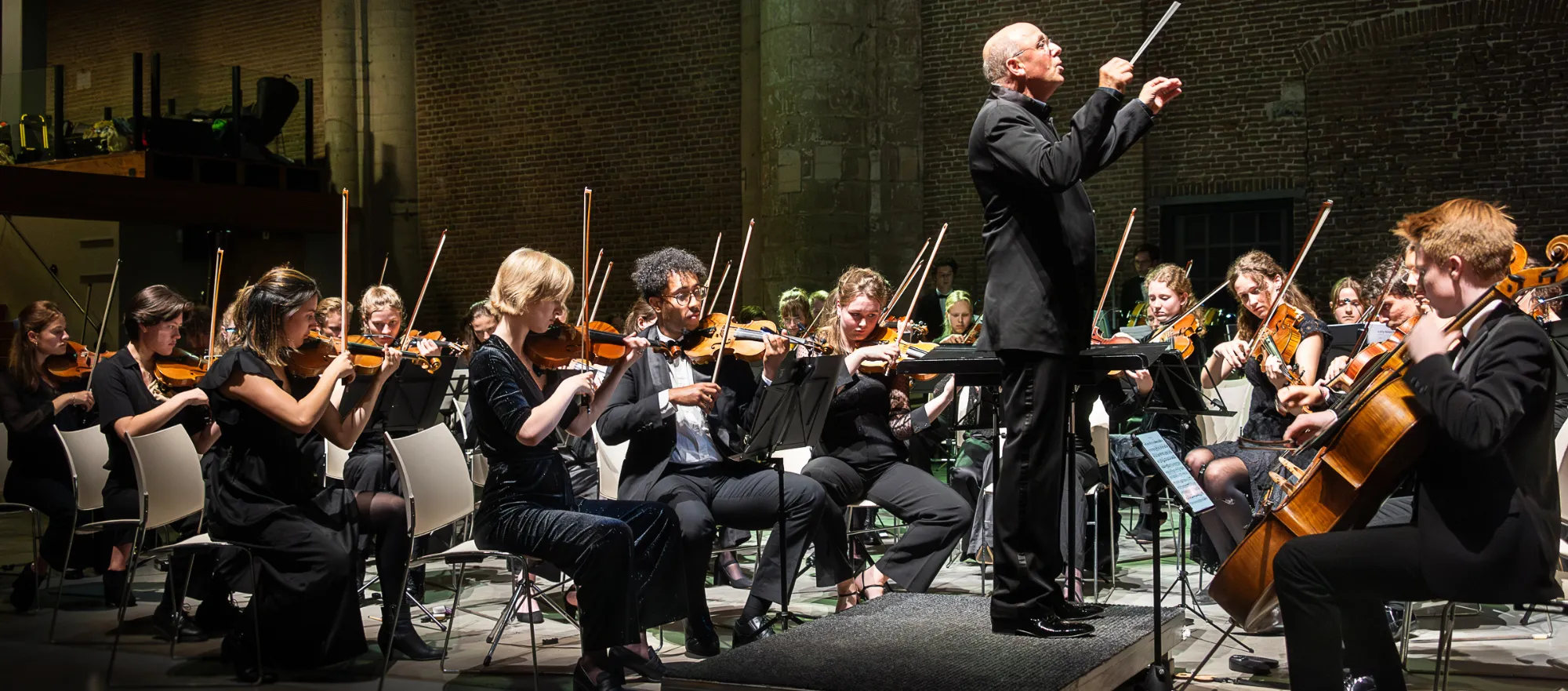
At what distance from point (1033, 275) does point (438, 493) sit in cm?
Answer: 214

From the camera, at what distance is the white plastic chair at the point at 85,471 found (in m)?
4.95

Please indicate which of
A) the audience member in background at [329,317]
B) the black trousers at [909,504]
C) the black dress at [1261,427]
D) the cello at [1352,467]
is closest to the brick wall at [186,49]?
the audience member in background at [329,317]

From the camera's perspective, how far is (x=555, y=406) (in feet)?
12.1

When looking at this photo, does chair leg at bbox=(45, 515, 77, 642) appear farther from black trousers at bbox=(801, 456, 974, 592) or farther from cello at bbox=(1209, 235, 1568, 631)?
cello at bbox=(1209, 235, 1568, 631)

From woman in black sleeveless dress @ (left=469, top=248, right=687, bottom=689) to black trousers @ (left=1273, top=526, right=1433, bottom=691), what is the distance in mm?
1764

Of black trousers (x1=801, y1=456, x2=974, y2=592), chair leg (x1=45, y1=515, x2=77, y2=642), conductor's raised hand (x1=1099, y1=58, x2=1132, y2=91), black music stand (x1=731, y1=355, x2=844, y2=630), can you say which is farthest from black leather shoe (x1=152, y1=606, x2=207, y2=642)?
conductor's raised hand (x1=1099, y1=58, x2=1132, y2=91)

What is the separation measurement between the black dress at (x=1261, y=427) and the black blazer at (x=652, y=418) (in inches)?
74.0

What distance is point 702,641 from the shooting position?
Answer: 4367 millimetres

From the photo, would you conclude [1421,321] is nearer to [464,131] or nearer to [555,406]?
[555,406]

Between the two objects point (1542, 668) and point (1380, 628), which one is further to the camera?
point (1542, 668)

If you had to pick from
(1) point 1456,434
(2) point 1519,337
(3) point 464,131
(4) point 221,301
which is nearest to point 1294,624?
(1) point 1456,434

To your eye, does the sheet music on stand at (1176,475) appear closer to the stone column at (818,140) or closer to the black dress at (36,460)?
the black dress at (36,460)

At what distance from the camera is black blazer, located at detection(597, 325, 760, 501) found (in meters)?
4.46

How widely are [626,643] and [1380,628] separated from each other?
1938 mm
